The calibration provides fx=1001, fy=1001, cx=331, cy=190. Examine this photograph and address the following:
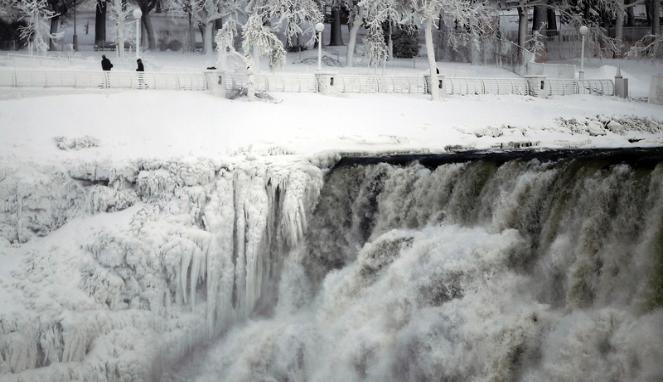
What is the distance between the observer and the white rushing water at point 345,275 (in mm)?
13234

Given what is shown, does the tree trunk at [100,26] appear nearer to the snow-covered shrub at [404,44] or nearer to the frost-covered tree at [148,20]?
the frost-covered tree at [148,20]

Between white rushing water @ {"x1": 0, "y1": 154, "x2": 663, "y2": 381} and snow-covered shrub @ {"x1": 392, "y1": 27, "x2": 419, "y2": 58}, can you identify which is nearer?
white rushing water @ {"x1": 0, "y1": 154, "x2": 663, "y2": 381}

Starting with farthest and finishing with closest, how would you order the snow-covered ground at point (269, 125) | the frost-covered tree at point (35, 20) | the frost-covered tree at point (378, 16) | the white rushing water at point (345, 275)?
the frost-covered tree at point (35, 20) → the frost-covered tree at point (378, 16) → the snow-covered ground at point (269, 125) → the white rushing water at point (345, 275)

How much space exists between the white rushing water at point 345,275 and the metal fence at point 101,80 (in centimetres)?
775

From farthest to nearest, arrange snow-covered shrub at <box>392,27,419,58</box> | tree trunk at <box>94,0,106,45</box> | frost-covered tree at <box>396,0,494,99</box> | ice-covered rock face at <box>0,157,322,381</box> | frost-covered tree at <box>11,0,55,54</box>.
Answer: snow-covered shrub at <box>392,27,419,58</box> → tree trunk at <box>94,0,106,45</box> → frost-covered tree at <box>11,0,55,54</box> → frost-covered tree at <box>396,0,494,99</box> → ice-covered rock face at <box>0,157,322,381</box>

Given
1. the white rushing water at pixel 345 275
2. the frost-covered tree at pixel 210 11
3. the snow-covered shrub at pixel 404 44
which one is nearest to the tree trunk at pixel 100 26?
the frost-covered tree at pixel 210 11

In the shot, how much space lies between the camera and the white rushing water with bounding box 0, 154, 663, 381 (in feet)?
43.4

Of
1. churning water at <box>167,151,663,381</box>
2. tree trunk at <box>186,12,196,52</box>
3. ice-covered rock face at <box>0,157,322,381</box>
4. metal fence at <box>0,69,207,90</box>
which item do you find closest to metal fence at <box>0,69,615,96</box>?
metal fence at <box>0,69,207,90</box>

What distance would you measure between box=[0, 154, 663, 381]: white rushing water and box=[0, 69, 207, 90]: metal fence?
7750 mm

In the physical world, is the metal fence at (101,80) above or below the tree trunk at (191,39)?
below

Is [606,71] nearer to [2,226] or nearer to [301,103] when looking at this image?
[301,103]

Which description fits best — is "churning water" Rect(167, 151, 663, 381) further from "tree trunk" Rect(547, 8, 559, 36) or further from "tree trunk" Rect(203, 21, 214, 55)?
"tree trunk" Rect(547, 8, 559, 36)

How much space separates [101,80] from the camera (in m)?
29.0

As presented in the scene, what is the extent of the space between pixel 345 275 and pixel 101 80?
13.5 meters
